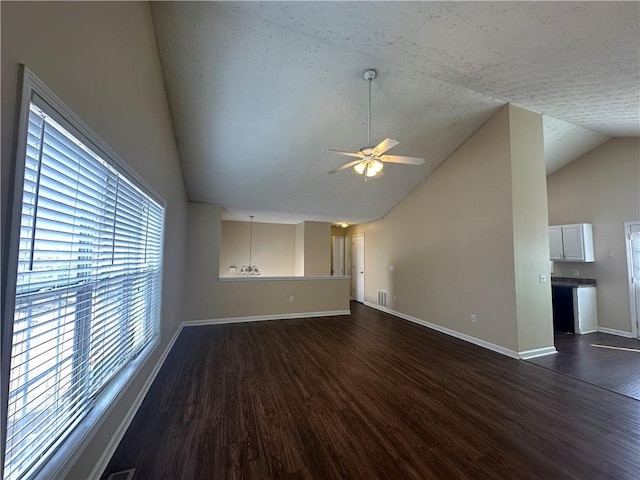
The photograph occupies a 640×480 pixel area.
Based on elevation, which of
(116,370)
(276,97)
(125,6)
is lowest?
(116,370)

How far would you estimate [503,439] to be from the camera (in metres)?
2.04

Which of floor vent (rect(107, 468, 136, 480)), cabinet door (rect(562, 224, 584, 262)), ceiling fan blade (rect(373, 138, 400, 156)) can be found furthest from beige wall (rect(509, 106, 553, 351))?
floor vent (rect(107, 468, 136, 480))

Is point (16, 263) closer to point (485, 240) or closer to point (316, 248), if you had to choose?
point (485, 240)

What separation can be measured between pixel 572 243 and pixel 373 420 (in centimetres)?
540

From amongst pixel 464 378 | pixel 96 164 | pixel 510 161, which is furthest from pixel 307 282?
pixel 96 164

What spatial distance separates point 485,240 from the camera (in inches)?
162

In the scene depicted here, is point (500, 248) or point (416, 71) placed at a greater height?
point (416, 71)

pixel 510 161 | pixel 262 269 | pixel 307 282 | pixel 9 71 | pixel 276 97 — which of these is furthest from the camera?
pixel 262 269

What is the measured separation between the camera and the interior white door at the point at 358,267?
8.01m

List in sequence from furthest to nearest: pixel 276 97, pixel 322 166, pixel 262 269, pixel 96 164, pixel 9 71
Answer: pixel 262 269, pixel 322 166, pixel 276 97, pixel 96 164, pixel 9 71

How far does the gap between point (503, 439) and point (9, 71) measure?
336 centimetres

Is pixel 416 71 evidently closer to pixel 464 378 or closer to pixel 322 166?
pixel 322 166

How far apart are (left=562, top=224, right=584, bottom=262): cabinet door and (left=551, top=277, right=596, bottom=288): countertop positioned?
39 cm

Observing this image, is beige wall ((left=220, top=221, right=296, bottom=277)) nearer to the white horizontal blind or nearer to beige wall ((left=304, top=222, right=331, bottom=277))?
beige wall ((left=304, top=222, right=331, bottom=277))
